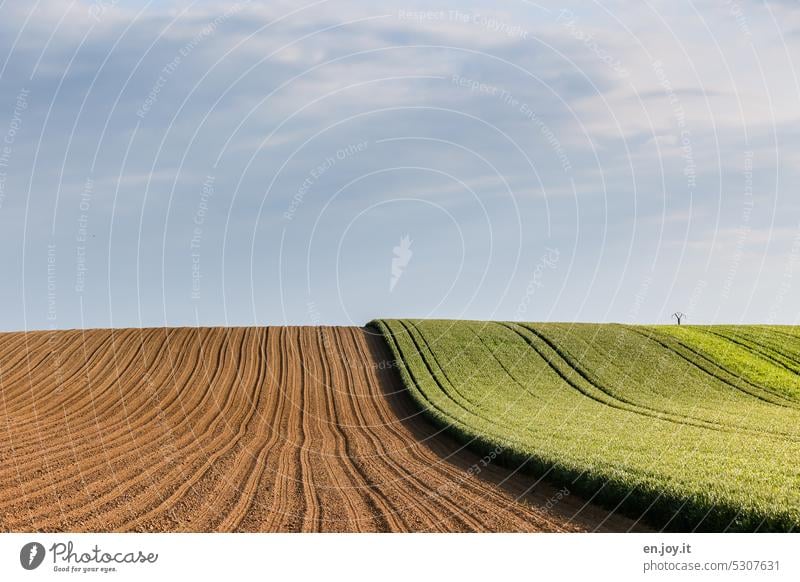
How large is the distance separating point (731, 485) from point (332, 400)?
87.5 feet

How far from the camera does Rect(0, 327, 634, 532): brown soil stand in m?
18.3

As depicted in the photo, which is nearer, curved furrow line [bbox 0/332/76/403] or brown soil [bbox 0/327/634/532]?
brown soil [bbox 0/327/634/532]

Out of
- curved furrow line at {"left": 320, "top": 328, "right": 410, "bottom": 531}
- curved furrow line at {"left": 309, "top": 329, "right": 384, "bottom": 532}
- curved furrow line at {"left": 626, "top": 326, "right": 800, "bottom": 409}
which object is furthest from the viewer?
curved furrow line at {"left": 626, "top": 326, "right": 800, "bottom": 409}

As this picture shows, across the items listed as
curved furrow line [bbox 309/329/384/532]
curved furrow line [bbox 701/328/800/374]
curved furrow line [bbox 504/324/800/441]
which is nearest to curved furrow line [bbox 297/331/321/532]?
curved furrow line [bbox 309/329/384/532]

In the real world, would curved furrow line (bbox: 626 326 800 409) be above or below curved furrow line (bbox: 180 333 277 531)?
below

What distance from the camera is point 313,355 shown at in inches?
2143

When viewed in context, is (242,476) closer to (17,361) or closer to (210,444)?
(210,444)

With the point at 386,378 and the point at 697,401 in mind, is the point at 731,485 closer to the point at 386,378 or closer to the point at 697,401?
the point at 697,401

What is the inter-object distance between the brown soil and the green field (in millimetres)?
1293

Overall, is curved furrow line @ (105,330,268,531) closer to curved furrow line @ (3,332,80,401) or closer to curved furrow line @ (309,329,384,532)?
curved furrow line @ (309,329,384,532)

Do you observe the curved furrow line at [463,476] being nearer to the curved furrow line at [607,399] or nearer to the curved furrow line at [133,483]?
the curved furrow line at [133,483]
